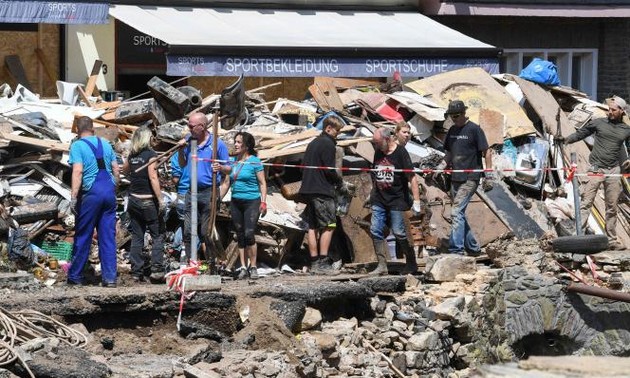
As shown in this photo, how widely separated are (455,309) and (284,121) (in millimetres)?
4882

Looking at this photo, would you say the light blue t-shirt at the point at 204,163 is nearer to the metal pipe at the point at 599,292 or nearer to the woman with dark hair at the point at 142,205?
the woman with dark hair at the point at 142,205

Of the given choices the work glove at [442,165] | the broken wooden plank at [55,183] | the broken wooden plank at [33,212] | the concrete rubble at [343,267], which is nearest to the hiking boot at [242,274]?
the concrete rubble at [343,267]

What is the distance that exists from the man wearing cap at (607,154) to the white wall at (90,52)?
6.98 m

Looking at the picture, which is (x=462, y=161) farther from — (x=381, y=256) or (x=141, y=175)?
(x=141, y=175)

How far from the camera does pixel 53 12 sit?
2016 cm

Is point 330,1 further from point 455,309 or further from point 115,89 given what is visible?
point 455,309

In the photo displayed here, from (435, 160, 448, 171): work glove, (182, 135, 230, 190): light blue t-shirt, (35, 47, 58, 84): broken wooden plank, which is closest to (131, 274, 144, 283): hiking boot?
(182, 135, 230, 190): light blue t-shirt

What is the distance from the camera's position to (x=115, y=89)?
21438 millimetres

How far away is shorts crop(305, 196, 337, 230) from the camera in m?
15.9

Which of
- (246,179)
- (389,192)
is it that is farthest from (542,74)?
(246,179)

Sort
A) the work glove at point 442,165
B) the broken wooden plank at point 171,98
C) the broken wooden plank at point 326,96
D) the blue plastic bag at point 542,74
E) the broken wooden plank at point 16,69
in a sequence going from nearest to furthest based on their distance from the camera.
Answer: the work glove at point 442,165
the broken wooden plank at point 171,98
the broken wooden plank at point 326,96
the broken wooden plank at point 16,69
the blue plastic bag at point 542,74

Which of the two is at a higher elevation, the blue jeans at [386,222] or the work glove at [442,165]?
the work glove at [442,165]


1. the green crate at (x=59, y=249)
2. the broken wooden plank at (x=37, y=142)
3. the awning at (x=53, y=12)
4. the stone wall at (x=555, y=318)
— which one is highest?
the awning at (x=53, y=12)

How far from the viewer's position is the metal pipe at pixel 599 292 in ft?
48.4
